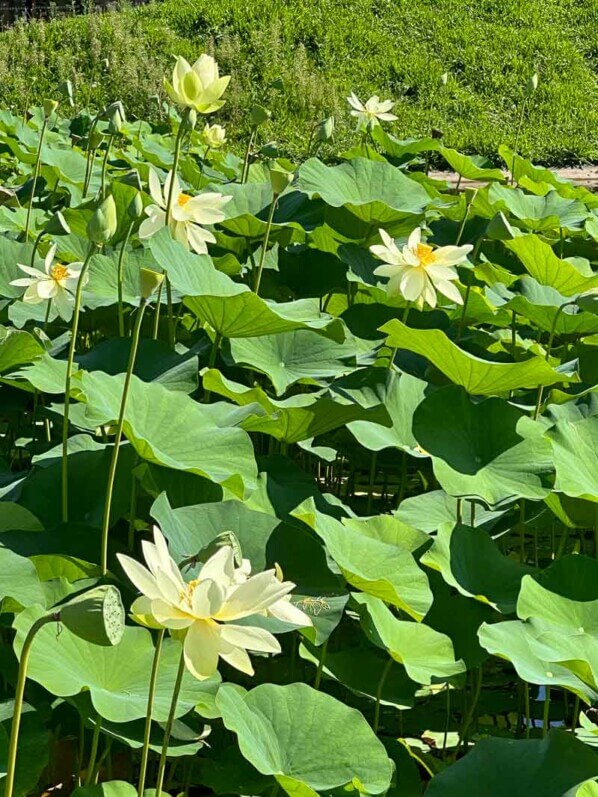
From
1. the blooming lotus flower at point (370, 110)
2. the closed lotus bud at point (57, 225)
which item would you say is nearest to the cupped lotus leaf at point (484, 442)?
the closed lotus bud at point (57, 225)

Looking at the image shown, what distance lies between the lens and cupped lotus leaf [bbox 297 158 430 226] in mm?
2021

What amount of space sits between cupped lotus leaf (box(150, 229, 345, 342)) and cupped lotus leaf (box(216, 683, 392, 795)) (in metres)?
0.56

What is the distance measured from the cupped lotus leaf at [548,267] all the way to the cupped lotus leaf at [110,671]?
1092 mm

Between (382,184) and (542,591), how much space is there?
118 cm

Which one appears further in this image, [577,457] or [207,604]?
[577,457]

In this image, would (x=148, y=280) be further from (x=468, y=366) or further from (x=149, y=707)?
(x=468, y=366)

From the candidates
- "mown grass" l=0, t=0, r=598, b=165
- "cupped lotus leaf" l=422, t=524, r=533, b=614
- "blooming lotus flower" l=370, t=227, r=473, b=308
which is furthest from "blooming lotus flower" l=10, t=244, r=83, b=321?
"mown grass" l=0, t=0, r=598, b=165

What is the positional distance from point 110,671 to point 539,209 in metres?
1.75

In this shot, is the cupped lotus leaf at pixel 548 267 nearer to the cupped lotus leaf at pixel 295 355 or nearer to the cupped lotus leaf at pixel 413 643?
the cupped lotus leaf at pixel 295 355

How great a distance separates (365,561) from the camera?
1.18 metres

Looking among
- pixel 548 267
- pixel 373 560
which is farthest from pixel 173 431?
pixel 548 267

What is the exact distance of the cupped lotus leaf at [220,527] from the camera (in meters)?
1.12

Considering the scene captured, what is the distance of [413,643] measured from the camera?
115 centimetres

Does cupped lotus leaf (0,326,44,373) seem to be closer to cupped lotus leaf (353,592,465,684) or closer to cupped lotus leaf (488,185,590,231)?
cupped lotus leaf (353,592,465,684)
